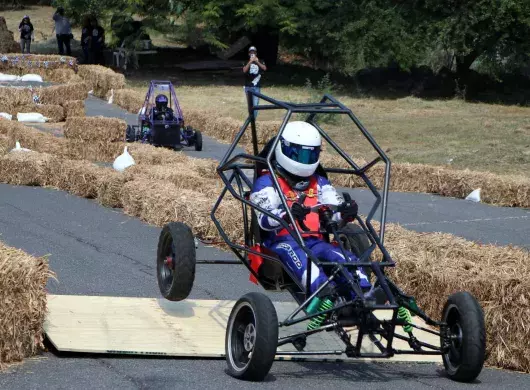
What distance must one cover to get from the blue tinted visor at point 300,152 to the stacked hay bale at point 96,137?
27.9 ft

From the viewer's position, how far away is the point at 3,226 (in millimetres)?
9328

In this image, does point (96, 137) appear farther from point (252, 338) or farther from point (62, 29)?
point (62, 29)

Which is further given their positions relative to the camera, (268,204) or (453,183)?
(453,183)

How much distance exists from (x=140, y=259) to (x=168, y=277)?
6.02 ft

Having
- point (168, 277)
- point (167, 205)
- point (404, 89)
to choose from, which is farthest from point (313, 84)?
point (168, 277)

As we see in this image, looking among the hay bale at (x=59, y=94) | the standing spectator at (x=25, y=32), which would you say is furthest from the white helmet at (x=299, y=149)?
the standing spectator at (x=25, y=32)

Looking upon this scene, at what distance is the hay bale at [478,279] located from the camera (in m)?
5.72

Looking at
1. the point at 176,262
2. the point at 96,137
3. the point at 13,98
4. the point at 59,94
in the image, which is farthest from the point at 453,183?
the point at 59,94

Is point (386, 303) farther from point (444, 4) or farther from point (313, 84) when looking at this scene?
point (313, 84)

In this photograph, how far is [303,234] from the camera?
5719 mm

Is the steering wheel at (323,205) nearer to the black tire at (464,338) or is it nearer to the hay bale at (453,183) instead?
the black tire at (464,338)

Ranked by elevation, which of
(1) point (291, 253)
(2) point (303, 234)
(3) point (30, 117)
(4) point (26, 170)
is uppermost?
(2) point (303, 234)

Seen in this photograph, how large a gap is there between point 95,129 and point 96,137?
0.13m

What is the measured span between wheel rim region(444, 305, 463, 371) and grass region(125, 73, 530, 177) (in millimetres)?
9982
